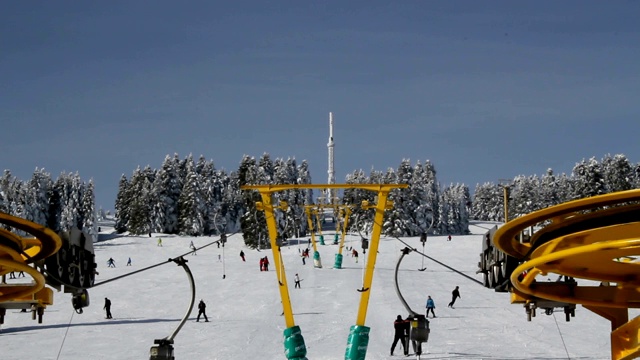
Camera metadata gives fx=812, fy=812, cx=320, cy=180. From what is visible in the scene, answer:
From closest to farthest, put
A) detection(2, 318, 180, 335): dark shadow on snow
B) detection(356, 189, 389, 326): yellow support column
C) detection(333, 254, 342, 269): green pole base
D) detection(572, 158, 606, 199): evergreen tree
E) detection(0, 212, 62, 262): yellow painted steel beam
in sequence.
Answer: detection(0, 212, 62, 262): yellow painted steel beam → detection(356, 189, 389, 326): yellow support column → detection(2, 318, 180, 335): dark shadow on snow → detection(333, 254, 342, 269): green pole base → detection(572, 158, 606, 199): evergreen tree

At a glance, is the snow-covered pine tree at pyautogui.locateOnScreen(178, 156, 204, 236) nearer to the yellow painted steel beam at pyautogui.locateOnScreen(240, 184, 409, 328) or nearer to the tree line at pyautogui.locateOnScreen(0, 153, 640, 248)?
the tree line at pyautogui.locateOnScreen(0, 153, 640, 248)

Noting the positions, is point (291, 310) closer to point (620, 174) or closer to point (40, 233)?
point (40, 233)

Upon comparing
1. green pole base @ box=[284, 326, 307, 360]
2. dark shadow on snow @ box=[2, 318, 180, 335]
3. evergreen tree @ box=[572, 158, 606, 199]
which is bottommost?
dark shadow on snow @ box=[2, 318, 180, 335]

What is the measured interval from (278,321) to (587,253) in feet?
71.4

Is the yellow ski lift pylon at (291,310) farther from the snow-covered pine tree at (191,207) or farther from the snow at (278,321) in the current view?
the snow-covered pine tree at (191,207)

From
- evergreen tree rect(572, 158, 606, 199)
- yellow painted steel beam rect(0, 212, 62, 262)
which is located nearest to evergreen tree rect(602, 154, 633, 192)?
evergreen tree rect(572, 158, 606, 199)

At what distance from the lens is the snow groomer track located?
419 inches

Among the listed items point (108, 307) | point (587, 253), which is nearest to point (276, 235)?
point (108, 307)

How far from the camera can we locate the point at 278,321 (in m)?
31.2

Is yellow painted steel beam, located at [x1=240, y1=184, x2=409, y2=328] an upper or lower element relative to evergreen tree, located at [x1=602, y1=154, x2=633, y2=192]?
lower

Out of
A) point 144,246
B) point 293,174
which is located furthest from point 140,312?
point 293,174

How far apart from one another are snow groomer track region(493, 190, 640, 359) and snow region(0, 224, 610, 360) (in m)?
2.33

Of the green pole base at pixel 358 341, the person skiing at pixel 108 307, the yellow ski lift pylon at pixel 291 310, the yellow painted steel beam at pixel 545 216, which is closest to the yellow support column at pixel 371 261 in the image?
the yellow ski lift pylon at pixel 291 310

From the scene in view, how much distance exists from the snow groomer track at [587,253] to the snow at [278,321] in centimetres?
233
